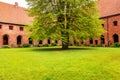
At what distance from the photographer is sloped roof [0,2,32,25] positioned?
135ft

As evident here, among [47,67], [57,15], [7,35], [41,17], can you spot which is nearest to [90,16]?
[57,15]

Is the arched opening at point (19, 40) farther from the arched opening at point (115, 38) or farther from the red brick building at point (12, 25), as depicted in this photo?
the arched opening at point (115, 38)

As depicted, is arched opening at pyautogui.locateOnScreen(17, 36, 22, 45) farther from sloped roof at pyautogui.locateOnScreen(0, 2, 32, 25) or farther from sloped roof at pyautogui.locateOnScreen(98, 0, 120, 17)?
sloped roof at pyautogui.locateOnScreen(98, 0, 120, 17)

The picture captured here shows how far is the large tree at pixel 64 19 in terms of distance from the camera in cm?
2598

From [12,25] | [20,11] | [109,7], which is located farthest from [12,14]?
[109,7]

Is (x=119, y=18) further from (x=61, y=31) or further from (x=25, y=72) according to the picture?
(x=25, y=72)

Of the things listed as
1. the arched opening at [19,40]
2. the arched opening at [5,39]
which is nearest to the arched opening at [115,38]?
the arched opening at [19,40]

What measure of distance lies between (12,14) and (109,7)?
1862cm

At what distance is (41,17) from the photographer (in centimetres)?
2653

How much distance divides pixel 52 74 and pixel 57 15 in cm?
1666

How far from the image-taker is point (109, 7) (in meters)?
39.4

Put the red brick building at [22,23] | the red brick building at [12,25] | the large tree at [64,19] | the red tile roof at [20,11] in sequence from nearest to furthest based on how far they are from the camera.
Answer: the large tree at [64,19], the red brick building at [22,23], the red tile roof at [20,11], the red brick building at [12,25]

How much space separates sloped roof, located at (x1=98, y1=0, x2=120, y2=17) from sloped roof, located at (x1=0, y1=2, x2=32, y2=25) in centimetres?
1430

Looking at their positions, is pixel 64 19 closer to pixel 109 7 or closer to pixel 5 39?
pixel 109 7
